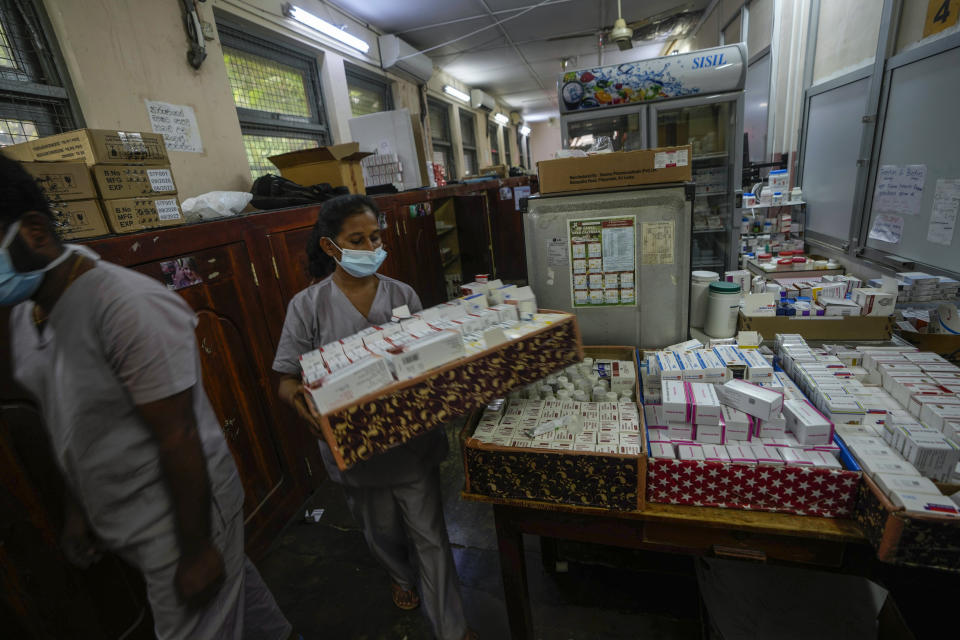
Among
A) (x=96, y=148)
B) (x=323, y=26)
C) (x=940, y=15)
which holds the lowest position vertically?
(x=96, y=148)

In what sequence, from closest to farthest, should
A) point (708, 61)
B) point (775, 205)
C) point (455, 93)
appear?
point (708, 61) → point (775, 205) → point (455, 93)

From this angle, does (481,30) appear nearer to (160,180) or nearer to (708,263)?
(708,263)

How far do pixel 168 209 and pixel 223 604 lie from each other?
1.59 m

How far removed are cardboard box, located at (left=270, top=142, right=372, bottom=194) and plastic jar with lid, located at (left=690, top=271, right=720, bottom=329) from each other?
2410 mm

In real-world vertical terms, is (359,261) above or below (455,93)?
below

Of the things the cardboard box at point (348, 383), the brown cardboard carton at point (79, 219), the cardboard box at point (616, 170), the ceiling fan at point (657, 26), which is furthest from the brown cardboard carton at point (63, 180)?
the ceiling fan at point (657, 26)

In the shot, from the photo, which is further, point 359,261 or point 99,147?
point 359,261

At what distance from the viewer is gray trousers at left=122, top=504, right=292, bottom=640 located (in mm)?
1198

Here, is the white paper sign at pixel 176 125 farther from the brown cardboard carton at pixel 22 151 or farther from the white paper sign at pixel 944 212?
the white paper sign at pixel 944 212

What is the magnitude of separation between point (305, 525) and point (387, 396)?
77.4 inches

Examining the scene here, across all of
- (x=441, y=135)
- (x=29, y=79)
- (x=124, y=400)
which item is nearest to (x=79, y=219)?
(x=124, y=400)

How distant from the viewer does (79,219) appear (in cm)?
150

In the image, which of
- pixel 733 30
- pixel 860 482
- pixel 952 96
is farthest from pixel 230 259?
pixel 733 30

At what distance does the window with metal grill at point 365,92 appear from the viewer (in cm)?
559
